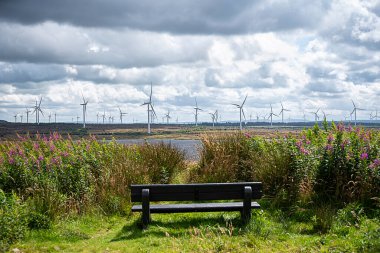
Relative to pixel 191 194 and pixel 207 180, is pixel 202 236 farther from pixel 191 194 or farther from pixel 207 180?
pixel 207 180

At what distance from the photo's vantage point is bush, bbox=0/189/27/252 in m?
7.25

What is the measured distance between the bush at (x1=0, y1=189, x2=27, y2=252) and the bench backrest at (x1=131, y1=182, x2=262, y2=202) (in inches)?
86.1

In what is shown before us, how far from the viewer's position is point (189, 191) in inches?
318

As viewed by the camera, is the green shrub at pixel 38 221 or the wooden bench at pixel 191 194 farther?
the green shrub at pixel 38 221

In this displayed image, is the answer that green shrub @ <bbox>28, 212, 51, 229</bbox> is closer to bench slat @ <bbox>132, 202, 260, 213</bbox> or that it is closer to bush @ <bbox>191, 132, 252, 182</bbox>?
bench slat @ <bbox>132, 202, 260, 213</bbox>

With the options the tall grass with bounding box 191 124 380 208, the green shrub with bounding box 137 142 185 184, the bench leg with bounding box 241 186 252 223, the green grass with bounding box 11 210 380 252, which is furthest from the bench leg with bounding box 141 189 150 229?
the green shrub with bounding box 137 142 185 184

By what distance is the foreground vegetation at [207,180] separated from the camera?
24.1 feet

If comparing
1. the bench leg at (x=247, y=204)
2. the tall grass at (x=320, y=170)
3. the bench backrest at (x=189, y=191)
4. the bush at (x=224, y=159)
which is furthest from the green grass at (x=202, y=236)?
the bush at (x=224, y=159)

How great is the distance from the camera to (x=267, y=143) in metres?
12.2

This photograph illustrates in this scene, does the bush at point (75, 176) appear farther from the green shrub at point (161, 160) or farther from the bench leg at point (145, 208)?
the bench leg at point (145, 208)

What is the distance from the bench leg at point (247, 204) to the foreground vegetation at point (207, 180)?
218mm

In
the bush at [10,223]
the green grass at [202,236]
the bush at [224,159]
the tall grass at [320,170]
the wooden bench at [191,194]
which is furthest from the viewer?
the bush at [224,159]

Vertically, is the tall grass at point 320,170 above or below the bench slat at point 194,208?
above

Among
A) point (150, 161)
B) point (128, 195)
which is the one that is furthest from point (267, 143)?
point (128, 195)
